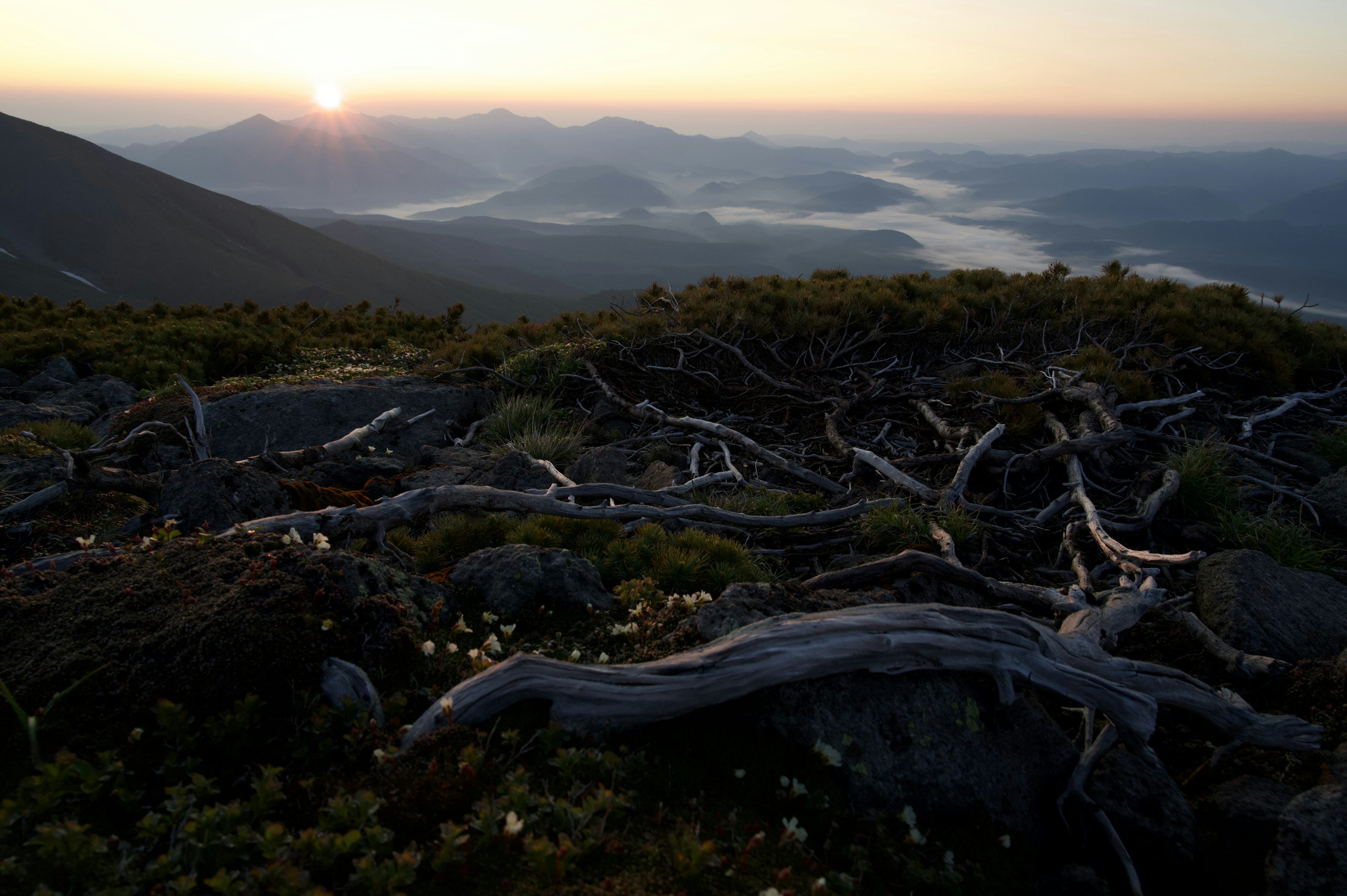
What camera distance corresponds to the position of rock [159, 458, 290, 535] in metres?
4.72

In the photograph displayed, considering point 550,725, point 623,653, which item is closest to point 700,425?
point 623,653

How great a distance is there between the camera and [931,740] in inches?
118

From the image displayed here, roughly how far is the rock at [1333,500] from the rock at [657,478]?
20.9 feet

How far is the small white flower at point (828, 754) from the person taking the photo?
9.06 ft

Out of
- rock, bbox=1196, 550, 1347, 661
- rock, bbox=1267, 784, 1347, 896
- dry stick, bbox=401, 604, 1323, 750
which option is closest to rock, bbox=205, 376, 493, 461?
dry stick, bbox=401, 604, 1323, 750

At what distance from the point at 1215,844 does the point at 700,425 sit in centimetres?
617

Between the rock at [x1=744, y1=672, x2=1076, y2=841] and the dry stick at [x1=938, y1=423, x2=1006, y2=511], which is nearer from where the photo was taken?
the rock at [x1=744, y1=672, x2=1076, y2=841]

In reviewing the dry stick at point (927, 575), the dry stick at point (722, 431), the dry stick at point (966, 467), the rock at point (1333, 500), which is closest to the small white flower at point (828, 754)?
the dry stick at point (927, 575)

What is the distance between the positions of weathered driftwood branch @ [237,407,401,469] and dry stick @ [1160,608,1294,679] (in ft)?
23.3

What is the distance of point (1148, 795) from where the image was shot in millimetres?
3039

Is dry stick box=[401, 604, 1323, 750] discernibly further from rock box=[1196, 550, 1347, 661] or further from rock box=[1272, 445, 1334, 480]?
rock box=[1272, 445, 1334, 480]

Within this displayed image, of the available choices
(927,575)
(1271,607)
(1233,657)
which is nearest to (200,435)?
(927,575)

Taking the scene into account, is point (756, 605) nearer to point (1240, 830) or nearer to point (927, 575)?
point (927, 575)

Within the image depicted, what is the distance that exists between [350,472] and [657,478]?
3325 mm
